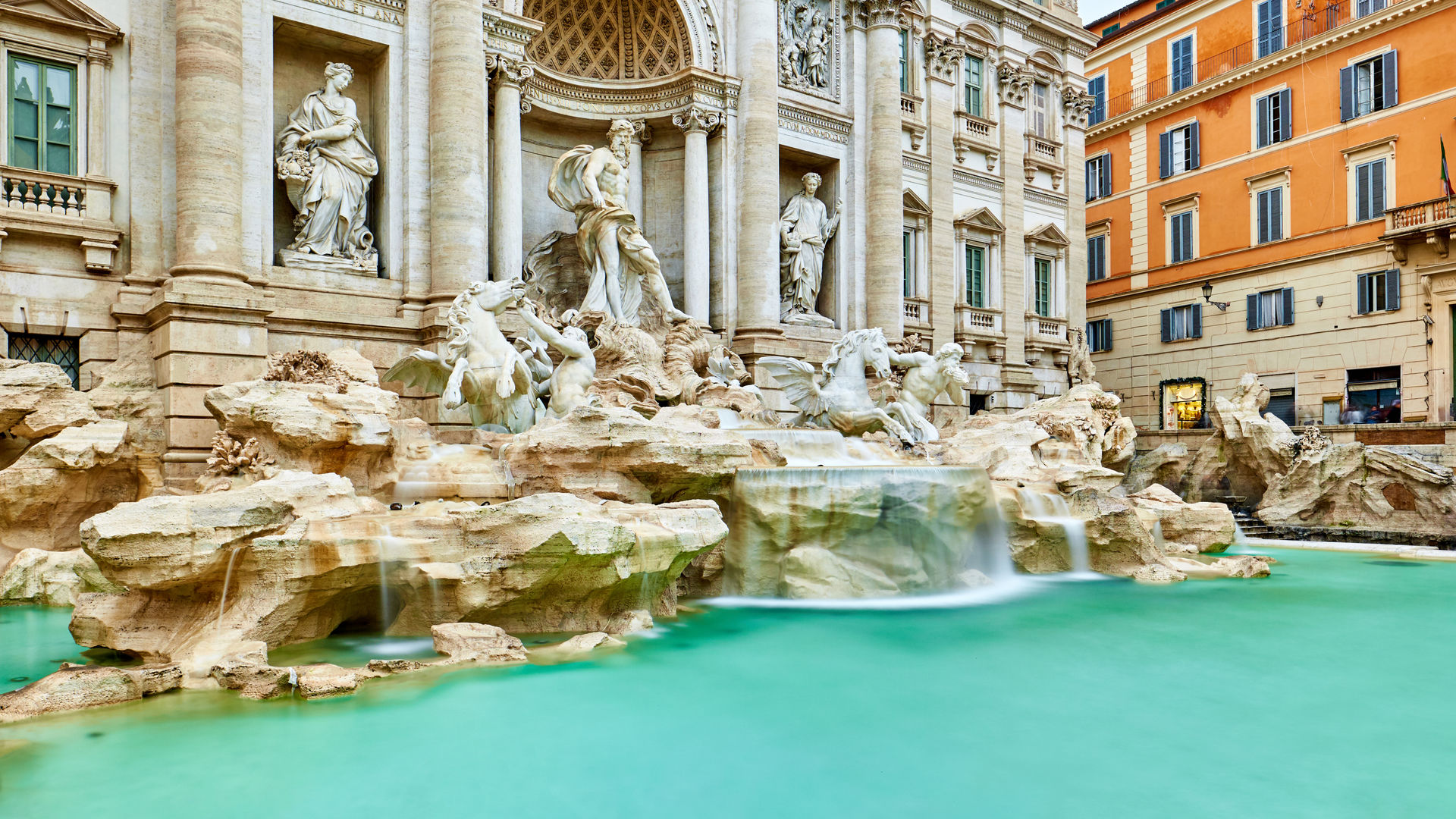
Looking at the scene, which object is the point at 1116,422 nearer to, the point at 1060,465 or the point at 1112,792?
the point at 1060,465

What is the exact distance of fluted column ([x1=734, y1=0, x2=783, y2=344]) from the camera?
1636 cm

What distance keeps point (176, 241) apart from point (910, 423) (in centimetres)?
966

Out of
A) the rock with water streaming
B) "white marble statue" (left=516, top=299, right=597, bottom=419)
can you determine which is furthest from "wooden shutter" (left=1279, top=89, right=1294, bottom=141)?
"white marble statue" (left=516, top=299, right=597, bottom=419)

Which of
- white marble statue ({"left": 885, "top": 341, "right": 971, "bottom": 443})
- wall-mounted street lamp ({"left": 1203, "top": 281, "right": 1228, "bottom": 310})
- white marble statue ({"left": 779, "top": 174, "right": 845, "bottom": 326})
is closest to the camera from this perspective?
white marble statue ({"left": 885, "top": 341, "right": 971, "bottom": 443})

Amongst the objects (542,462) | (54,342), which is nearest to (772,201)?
(542,462)

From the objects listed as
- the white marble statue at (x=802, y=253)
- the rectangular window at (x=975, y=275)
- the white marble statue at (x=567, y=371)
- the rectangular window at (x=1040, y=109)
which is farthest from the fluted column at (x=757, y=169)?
the rectangular window at (x=1040, y=109)

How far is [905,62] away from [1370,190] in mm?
12541

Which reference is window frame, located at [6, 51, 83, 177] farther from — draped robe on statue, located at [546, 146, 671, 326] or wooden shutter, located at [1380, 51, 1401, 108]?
wooden shutter, located at [1380, 51, 1401, 108]

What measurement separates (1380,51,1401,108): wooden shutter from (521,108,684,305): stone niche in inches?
703

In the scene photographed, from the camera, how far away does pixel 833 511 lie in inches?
363

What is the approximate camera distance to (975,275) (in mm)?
21391

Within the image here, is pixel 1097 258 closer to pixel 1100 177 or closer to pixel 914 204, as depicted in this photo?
pixel 1100 177

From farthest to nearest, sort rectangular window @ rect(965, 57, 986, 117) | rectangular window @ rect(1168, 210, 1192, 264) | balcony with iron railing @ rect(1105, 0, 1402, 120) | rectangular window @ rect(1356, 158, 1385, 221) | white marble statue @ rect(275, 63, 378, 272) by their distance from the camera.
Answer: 1. rectangular window @ rect(1168, 210, 1192, 264)
2. balcony with iron railing @ rect(1105, 0, 1402, 120)
3. rectangular window @ rect(1356, 158, 1385, 221)
4. rectangular window @ rect(965, 57, 986, 117)
5. white marble statue @ rect(275, 63, 378, 272)

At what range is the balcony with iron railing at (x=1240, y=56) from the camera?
77.7 ft
